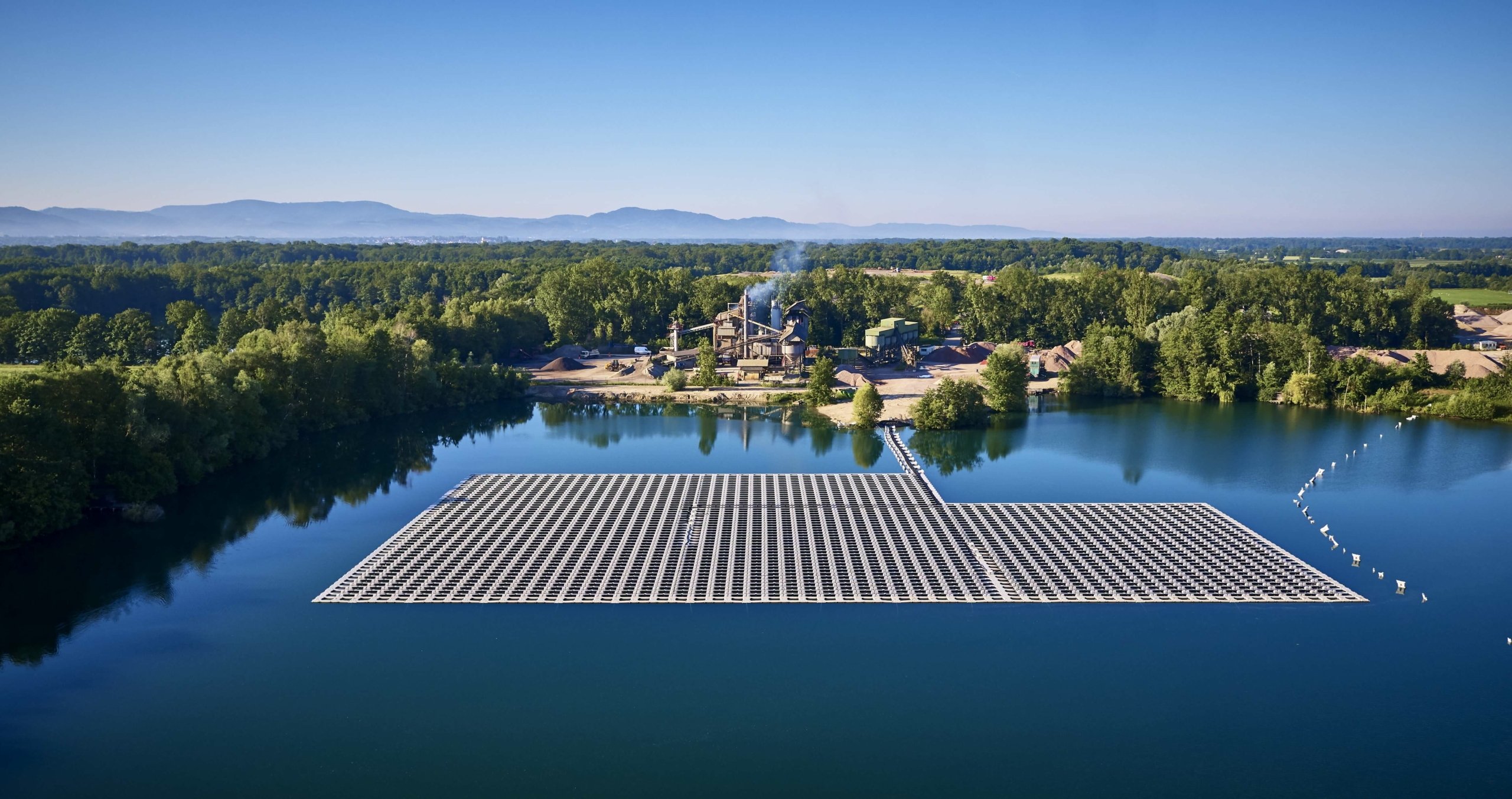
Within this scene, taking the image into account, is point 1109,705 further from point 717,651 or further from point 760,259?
point 760,259

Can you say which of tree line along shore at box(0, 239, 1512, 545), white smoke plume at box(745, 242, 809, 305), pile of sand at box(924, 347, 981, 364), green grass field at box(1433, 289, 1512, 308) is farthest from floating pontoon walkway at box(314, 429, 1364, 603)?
green grass field at box(1433, 289, 1512, 308)

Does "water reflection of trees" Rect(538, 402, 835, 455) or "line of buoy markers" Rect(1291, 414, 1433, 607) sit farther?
"water reflection of trees" Rect(538, 402, 835, 455)

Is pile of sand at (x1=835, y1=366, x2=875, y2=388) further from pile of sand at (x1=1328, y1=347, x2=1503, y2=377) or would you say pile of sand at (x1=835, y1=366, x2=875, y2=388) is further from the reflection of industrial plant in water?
pile of sand at (x1=1328, y1=347, x2=1503, y2=377)

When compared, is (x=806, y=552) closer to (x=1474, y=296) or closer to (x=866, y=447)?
(x=866, y=447)

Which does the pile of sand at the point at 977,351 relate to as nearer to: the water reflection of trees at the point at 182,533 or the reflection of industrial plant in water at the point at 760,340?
the reflection of industrial plant in water at the point at 760,340

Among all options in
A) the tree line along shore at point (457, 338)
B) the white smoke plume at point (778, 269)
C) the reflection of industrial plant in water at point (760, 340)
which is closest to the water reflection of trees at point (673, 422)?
the tree line along shore at point (457, 338)

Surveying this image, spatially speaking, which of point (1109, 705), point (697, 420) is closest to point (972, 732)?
point (1109, 705)
